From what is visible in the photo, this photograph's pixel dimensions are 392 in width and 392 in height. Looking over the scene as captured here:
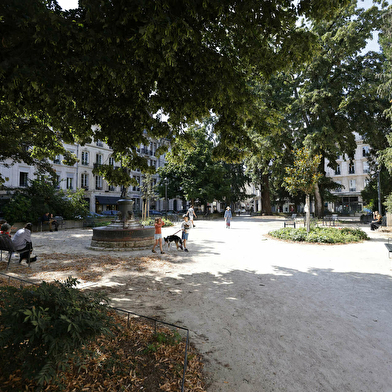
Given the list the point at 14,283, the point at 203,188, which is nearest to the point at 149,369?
the point at 14,283

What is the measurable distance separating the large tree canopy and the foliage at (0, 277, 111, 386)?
10.8ft

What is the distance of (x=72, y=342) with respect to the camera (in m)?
2.13

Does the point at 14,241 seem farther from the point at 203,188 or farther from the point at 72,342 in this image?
the point at 203,188

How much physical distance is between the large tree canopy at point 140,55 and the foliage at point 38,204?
49.7ft

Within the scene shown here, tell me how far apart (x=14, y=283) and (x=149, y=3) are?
6.15m

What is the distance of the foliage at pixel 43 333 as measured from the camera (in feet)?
6.67

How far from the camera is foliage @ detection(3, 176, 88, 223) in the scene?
18609mm

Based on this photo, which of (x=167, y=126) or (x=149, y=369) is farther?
(x=167, y=126)

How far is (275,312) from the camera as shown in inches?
185

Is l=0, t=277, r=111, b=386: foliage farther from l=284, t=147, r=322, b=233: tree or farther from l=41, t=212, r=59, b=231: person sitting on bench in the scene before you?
l=41, t=212, r=59, b=231: person sitting on bench

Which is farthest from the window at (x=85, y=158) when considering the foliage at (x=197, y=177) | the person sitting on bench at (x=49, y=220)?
the person sitting on bench at (x=49, y=220)

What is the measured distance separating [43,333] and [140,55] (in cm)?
422

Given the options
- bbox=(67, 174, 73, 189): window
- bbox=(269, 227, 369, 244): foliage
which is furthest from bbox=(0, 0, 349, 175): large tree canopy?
bbox=(67, 174, 73, 189): window

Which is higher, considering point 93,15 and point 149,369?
point 93,15
